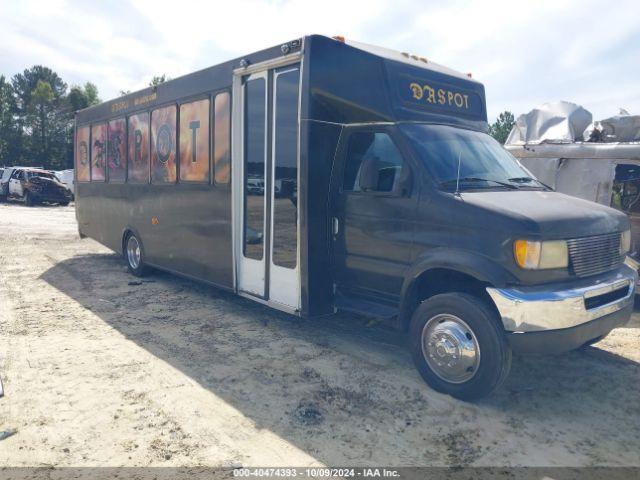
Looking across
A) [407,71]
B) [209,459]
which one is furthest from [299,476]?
[407,71]

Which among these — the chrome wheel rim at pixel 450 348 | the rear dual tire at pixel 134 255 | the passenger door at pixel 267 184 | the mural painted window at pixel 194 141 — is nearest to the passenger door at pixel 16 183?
the rear dual tire at pixel 134 255

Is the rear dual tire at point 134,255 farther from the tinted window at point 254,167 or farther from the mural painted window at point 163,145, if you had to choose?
the tinted window at point 254,167

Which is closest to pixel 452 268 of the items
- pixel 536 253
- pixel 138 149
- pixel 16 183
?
pixel 536 253

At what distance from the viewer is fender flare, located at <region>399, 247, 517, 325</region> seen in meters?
3.99

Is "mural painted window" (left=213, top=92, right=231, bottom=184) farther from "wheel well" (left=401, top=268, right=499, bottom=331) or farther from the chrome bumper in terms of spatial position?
the chrome bumper

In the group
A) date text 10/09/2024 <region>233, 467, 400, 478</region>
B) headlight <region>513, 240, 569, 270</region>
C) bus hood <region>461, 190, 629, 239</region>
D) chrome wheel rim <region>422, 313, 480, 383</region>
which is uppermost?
bus hood <region>461, 190, 629, 239</region>

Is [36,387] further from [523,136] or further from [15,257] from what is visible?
[523,136]

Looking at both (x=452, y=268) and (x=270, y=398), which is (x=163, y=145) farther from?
(x=452, y=268)

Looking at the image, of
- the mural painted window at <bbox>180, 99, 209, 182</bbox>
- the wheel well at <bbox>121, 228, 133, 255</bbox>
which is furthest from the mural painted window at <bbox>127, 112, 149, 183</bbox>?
the mural painted window at <bbox>180, 99, 209, 182</bbox>

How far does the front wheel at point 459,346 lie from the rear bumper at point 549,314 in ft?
0.49

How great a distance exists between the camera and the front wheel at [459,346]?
407cm

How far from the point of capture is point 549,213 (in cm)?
409

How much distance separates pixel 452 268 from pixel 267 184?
2.41 meters

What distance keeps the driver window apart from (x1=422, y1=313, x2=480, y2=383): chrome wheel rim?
1.31m
